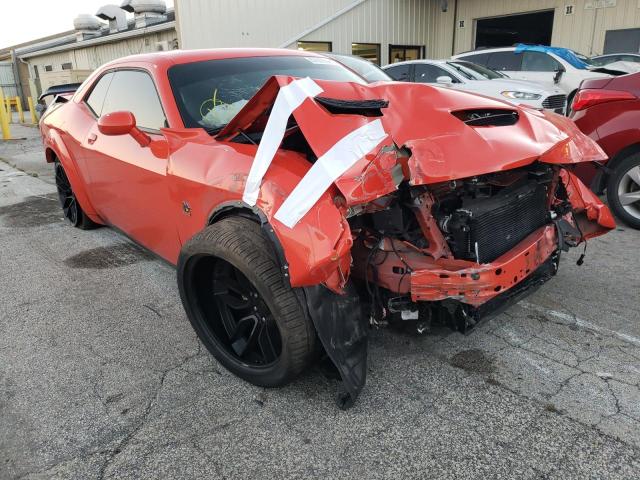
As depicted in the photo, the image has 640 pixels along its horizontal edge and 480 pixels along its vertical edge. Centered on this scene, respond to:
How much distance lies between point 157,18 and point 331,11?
6808mm

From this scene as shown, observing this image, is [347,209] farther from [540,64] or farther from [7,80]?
[7,80]

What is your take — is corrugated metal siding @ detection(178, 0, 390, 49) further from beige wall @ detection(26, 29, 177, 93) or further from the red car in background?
the red car in background

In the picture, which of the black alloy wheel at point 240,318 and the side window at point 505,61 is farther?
the side window at point 505,61

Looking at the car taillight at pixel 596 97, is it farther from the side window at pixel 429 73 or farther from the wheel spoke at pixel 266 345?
the side window at pixel 429 73

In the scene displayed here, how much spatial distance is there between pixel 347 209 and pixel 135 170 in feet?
5.92

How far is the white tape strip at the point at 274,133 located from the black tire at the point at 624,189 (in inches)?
141

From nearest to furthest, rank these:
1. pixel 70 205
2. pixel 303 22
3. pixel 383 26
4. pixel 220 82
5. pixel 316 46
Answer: pixel 220 82
pixel 70 205
pixel 303 22
pixel 316 46
pixel 383 26

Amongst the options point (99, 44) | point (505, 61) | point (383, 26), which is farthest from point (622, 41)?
point (99, 44)

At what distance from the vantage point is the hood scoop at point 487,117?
8.21ft

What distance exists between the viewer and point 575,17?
15.5 metres

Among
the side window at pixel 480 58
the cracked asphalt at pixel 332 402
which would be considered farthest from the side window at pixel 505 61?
the cracked asphalt at pixel 332 402

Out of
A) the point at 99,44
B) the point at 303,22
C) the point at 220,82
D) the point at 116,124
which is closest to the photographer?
the point at 116,124

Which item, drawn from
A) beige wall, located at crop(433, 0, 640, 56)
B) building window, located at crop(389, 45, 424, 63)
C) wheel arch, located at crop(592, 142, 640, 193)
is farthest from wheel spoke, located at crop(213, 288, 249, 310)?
building window, located at crop(389, 45, 424, 63)

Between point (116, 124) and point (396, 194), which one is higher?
point (116, 124)
